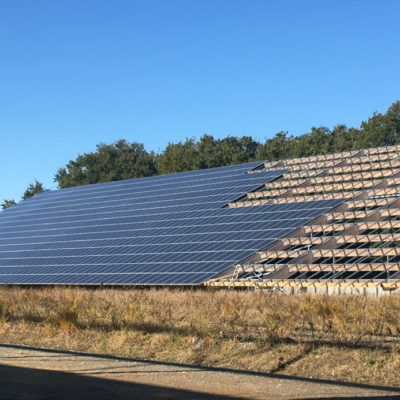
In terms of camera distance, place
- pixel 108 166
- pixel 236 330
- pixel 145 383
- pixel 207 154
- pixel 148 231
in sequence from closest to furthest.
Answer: pixel 145 383 < pixel 236 330 < pixel 148 231 < pixel 207 154 < pixel 108 166

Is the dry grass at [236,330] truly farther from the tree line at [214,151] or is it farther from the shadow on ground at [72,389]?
the tree line at [214,151]

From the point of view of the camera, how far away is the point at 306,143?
90938 mm

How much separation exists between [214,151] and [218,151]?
70 centimetres

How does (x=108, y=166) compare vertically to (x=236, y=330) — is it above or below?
above

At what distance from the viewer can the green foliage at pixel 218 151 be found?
87625mm

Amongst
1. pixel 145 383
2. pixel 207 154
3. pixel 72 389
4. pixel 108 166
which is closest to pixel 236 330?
pixel 145 383

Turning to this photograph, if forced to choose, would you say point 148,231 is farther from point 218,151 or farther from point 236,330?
point 218,151

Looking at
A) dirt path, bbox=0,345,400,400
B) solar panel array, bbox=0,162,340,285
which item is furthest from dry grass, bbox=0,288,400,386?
solar panel array, bbox=0,162,340,285

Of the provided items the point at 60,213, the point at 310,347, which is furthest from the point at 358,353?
the point at 60,213

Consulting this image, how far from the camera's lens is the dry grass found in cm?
1762

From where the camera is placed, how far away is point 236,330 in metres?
22.0

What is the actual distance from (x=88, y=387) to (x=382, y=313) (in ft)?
34.2

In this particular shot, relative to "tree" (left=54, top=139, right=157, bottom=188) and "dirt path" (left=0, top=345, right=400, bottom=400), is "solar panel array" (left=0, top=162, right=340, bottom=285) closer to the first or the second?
"dirt path" (left=0, top=345, right=400, bottom=400)

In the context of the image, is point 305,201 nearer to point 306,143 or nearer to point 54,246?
point 54,246
